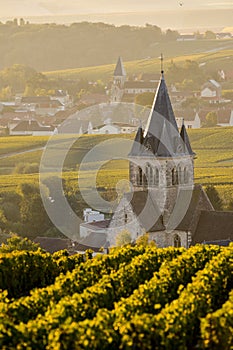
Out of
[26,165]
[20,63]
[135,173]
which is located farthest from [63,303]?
[20,63]

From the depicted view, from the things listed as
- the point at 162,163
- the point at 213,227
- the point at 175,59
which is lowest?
the point at 213,227

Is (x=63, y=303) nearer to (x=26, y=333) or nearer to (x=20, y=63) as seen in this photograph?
(x=26, y=333)

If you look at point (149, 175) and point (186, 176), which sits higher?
point (149, 175)

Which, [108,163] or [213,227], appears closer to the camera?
[213,227]

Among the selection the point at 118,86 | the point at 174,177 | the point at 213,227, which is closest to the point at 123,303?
the point at 213,227

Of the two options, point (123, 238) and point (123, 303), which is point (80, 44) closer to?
point (123, 238)

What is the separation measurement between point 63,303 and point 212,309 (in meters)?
2.69

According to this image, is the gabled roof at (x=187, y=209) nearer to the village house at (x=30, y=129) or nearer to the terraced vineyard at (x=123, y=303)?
the terraced vineyard at (x=123, y=303)

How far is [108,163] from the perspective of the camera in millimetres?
67188

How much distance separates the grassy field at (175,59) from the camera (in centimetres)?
12912

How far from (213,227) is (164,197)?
229cm

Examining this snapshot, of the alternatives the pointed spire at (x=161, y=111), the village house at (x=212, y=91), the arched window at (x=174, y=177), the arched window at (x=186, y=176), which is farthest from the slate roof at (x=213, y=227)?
the village house at (x=212, y=91)

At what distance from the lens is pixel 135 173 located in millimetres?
37938

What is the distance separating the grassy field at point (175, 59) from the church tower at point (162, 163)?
87964 millimetres
